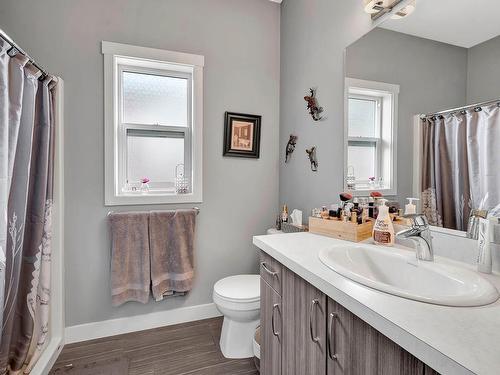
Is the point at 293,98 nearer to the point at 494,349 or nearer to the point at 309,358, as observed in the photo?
the point at 309,358

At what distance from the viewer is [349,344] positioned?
805mm

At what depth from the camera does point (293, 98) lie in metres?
2.25

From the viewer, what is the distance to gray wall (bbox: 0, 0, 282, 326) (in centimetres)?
191

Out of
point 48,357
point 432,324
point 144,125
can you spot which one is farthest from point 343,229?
point 48,357

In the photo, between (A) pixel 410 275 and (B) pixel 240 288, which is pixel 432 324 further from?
(B) pixel 240 288

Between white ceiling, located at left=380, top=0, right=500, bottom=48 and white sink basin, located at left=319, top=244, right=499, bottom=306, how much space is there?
90 centimetres

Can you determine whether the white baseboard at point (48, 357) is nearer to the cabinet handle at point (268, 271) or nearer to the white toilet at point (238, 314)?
the white toilet at point (238, 314)

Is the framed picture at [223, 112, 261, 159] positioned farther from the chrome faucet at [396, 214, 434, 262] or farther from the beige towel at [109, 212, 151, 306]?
the chrome faucet at [396, 214, 434, 262]

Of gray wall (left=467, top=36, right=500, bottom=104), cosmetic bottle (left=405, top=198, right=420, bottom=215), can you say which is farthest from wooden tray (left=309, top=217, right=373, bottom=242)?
gray wall (left=467, top=36, right=500, bottom=104)

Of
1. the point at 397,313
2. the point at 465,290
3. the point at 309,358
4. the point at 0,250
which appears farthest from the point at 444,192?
the point at 0,250

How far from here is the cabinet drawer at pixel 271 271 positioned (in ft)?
4.15

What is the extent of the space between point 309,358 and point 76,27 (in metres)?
2.49

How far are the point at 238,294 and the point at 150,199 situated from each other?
1.00 m

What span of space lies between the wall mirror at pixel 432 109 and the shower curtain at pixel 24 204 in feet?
5.76
